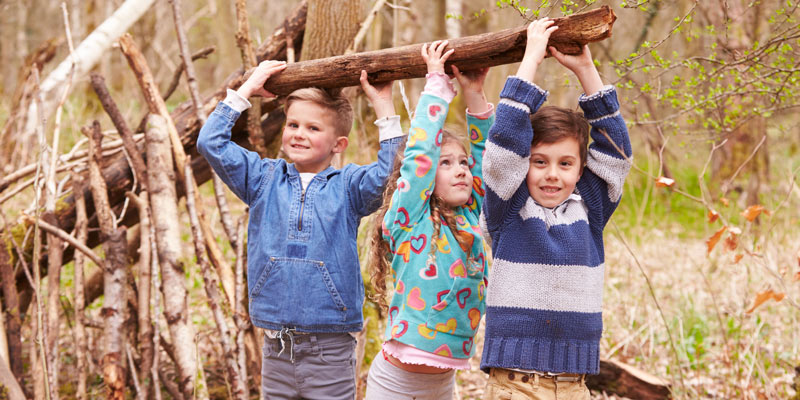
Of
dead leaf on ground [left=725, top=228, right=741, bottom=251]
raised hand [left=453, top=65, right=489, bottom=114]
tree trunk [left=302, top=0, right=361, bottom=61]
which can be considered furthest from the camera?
tree trunk [left=302, top=0, right=361, bottom=61]

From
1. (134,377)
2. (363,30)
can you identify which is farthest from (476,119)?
(134,377)

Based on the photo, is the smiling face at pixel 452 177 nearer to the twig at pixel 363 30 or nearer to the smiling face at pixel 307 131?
the smiling face at pixel 307 131

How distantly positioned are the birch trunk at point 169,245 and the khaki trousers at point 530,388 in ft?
5.50

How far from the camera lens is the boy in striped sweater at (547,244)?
82.3 inches

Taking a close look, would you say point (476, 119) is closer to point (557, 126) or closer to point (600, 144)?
point (557, 126)

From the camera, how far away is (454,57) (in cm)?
221

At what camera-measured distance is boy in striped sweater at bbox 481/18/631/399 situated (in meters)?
2.09

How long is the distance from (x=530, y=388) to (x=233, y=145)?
4.67ft

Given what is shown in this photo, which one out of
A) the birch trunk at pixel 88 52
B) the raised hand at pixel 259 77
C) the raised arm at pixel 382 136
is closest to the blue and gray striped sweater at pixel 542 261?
the raised arm at pixel 382 136

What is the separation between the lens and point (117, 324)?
3375 millimetres

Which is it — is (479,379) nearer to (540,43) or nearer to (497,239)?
(497,239)

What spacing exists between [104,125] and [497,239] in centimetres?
733

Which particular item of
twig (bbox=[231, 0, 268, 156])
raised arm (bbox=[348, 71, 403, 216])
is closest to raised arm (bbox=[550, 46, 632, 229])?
raised arm (bbox=[348, 71, 403, 216])

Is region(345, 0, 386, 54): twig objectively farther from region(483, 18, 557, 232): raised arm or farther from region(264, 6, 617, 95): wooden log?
region(483, 18, 557, 232): raised arm
